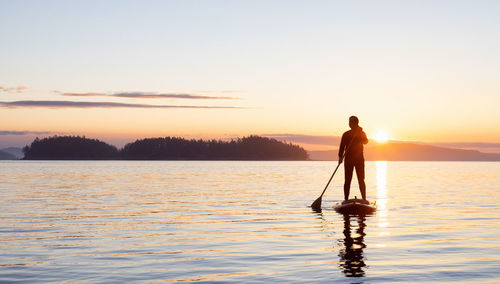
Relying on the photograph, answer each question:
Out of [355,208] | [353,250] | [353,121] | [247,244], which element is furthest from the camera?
[353,121]

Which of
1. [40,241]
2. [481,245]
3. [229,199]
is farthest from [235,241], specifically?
[229,199]

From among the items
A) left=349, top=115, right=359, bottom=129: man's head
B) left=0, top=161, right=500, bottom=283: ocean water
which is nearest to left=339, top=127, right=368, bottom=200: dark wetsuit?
left=349, top=115, right=359, bottom=129: man's head

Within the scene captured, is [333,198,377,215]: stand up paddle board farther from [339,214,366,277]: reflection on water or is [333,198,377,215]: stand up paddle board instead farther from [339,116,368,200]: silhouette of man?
[339,214,366,277]: reflection on water

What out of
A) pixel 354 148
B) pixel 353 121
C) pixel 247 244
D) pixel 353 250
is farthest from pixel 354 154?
pixel 353 250

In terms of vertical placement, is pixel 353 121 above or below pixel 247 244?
above

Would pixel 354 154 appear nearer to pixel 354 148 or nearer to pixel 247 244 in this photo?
pixel 354 148

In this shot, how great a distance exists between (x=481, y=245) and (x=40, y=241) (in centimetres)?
1002

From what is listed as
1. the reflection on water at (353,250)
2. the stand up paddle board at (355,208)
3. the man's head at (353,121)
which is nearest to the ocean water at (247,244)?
the reflection on water at (353,250)

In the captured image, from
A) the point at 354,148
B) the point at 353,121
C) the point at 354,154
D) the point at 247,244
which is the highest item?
the point at 353,121

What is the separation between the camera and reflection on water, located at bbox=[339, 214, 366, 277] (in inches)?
387

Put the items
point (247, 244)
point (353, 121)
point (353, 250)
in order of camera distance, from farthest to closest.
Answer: point (353, 121) < point (247, 244) < point (353, 250)

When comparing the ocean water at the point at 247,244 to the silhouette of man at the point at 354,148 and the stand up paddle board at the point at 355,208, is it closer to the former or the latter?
the stand up paddle board at the point at 355,208

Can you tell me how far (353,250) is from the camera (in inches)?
472

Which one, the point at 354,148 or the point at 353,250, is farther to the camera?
the point at 354,148
